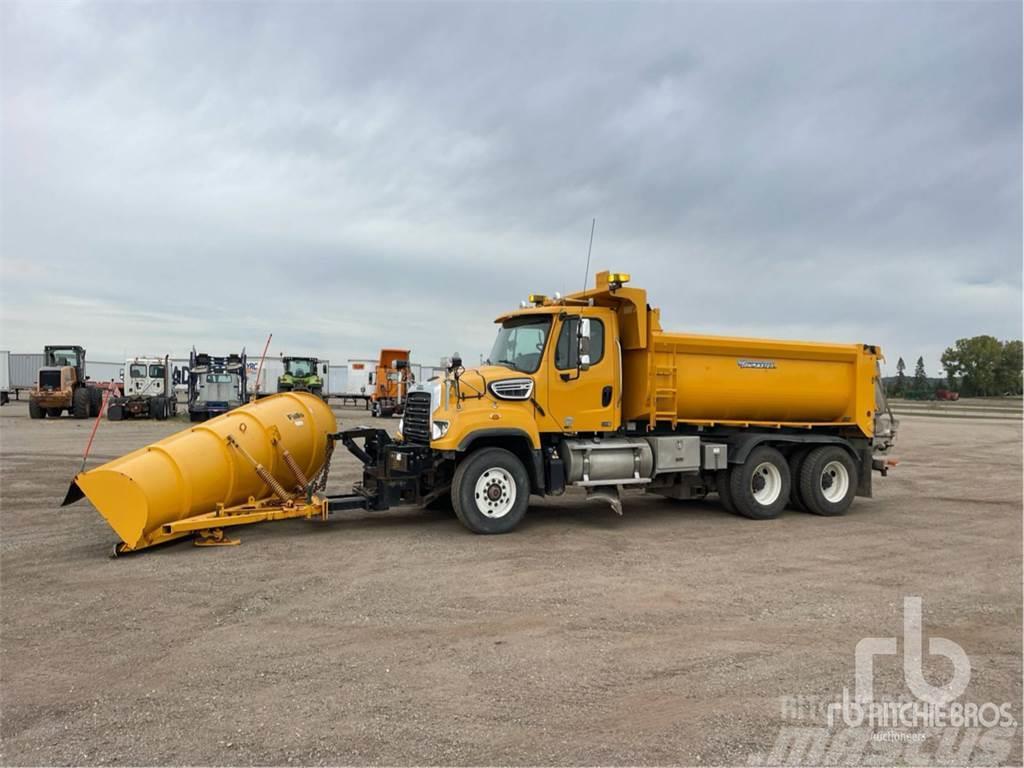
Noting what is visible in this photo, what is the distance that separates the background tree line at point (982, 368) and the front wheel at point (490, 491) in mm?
99826

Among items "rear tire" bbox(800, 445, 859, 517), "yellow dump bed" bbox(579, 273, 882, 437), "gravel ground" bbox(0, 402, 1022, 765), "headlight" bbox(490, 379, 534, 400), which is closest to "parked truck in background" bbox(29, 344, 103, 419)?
"gravel ground" bbox(0, 402, 1022, 765)

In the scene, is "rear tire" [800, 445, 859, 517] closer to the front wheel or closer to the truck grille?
the front wheel

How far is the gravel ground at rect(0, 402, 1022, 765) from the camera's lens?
388 centimetres

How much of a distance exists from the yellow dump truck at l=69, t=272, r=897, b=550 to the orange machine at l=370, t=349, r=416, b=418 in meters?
20.5

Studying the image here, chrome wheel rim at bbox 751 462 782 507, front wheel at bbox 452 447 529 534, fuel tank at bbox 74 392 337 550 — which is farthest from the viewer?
chrome wheel rim at bbox 751 462 782 507

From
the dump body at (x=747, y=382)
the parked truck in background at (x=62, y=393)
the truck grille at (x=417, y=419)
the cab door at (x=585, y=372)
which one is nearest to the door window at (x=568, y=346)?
the cab door at (x=585, y=372)

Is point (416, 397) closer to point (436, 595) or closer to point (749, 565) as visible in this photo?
point (436, 595)

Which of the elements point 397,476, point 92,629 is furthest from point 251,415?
point 92,629

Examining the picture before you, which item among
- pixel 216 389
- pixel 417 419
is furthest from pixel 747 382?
pixel 216 389

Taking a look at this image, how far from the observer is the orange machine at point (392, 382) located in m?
31.2

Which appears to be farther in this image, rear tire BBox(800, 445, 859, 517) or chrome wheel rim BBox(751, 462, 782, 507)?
rear tire BBox(800, 445, 859, 517)

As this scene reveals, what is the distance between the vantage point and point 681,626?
5.58 meters

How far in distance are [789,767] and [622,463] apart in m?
6.20

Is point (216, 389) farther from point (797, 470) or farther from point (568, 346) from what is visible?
point (797, 470)
